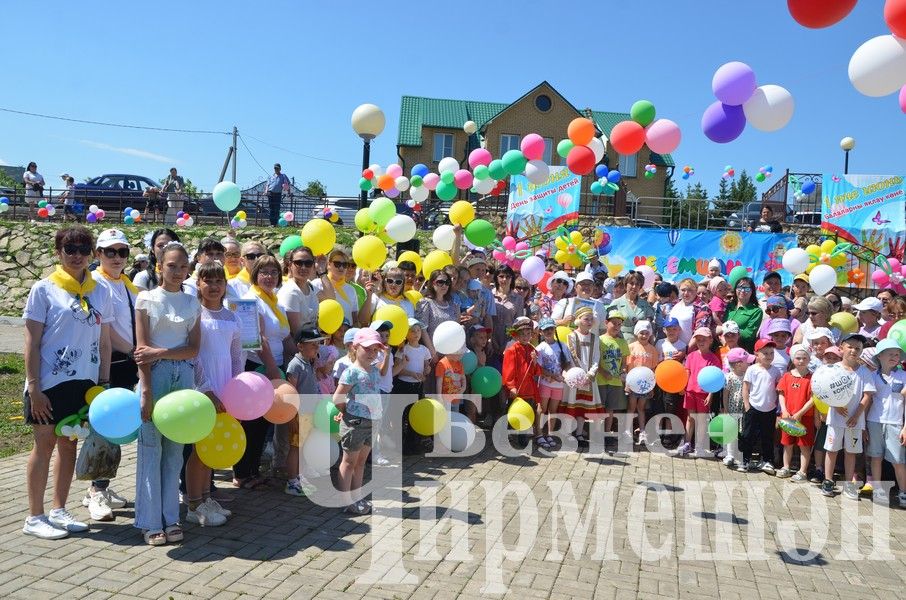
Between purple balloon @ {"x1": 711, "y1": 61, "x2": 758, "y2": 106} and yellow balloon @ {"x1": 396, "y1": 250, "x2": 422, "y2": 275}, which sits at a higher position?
purple balloon @ {"x1": 711, "y1": 61, "x2": 758, "y2": 106}

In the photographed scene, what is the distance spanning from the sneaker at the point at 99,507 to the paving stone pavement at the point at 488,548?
62 millimetres

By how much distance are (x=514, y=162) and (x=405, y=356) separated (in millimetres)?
2941

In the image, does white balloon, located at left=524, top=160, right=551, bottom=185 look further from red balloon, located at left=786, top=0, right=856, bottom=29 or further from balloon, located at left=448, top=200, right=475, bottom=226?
red balloon, located at left=786, top=0, right=856, bottom=29

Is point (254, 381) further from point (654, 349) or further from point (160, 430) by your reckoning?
point (654, 349)

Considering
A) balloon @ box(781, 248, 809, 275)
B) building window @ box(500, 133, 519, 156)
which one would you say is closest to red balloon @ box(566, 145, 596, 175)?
balloon @ box(781, 248, 809, 275)

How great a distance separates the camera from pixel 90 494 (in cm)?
468

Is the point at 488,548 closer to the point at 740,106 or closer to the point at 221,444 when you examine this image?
the point at 221,444

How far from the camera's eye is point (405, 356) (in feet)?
21.0

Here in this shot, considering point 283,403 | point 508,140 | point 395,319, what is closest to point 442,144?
point 508,140

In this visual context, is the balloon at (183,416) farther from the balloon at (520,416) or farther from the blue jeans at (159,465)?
the balloon at (520,416)

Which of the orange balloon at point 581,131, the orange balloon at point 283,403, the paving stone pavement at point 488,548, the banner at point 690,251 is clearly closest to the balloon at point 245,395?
the orange balloon at point 283,403

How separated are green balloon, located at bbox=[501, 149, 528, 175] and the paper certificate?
417 cm

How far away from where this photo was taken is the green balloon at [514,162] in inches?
318

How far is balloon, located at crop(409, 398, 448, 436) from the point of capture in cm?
626
